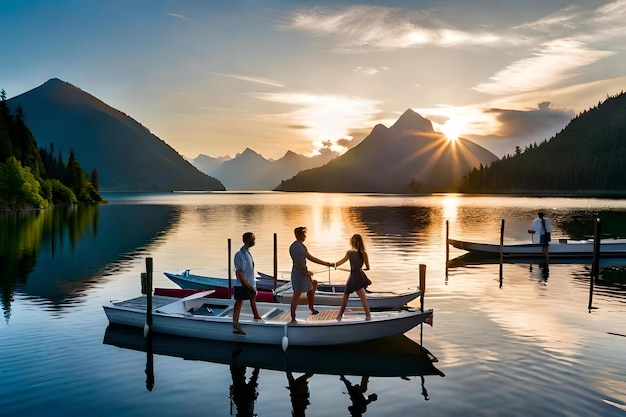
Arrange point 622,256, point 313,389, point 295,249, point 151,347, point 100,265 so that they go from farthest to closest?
1. point 622,256
2. point 100,265
3. point 151,347
4. point 295,249
5. point 313,389

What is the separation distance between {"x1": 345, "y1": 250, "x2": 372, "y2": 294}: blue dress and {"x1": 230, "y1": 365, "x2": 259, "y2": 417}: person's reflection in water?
4.67 meters

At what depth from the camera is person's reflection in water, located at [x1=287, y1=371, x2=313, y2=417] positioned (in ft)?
48.1

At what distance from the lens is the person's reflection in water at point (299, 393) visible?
14648mm

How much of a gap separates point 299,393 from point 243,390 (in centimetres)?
184

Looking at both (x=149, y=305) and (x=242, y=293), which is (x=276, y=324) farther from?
(x=149, y=305)

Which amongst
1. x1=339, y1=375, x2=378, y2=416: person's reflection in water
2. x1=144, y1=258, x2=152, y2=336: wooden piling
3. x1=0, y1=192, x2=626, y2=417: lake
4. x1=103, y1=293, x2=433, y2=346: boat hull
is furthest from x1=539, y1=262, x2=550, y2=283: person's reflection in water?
x1=144, y1=258, x2=152, y2=336: wooden piling

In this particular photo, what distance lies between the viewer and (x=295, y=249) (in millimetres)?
19219

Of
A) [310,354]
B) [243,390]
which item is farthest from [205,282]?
[243,390]

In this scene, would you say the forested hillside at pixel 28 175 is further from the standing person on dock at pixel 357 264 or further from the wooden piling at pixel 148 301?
the standing person on dock at pixel 357 264

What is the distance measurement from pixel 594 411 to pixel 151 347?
15825 millimetres

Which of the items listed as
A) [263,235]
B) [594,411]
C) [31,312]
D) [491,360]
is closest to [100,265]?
[31,312]

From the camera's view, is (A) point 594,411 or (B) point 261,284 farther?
(B) point 261,284

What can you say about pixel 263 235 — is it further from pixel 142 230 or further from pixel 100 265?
pixel 100 265

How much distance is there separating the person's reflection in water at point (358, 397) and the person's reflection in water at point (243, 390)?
291 cm
